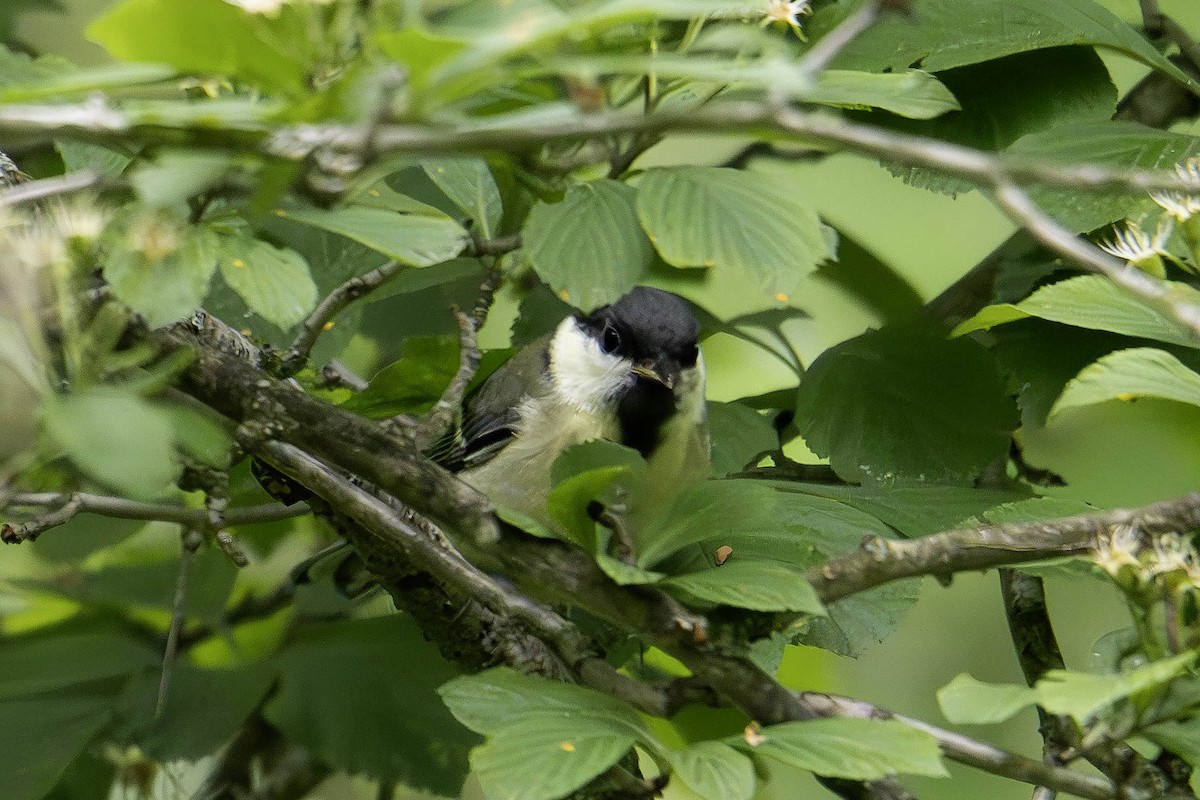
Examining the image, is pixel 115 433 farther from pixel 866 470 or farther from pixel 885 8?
pixel 866 470

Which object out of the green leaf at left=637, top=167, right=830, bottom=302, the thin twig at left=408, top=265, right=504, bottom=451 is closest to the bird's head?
the thin twig at left=408, top=265, right=504, bottom=451

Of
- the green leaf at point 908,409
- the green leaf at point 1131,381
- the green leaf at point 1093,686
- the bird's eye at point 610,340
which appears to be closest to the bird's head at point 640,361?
the bird's eye at point 610,340

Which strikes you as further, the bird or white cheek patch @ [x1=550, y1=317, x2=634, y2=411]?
white cheek patch @ [x1=550, y1=317, x2=634, y2=411]

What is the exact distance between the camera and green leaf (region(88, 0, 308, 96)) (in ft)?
1.76

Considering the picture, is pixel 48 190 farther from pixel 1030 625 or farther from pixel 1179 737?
pixel 1030 625

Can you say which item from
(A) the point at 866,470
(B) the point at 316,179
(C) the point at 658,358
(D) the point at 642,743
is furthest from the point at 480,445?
(B) the point at 316,179

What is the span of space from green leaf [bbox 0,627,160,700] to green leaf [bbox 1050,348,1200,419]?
1079mm

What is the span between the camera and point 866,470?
1.21 m

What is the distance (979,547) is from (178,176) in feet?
1.84

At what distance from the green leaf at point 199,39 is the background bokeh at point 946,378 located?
920 millimetres

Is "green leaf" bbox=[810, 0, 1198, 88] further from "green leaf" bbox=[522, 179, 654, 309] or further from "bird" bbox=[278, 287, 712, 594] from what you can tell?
"bird" bbox=[278, 287, 712, 594]

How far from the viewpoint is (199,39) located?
55cm

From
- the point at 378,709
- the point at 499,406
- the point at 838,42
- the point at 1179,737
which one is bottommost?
the point at 378,709

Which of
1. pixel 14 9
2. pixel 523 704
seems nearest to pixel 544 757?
pixel 523 704
